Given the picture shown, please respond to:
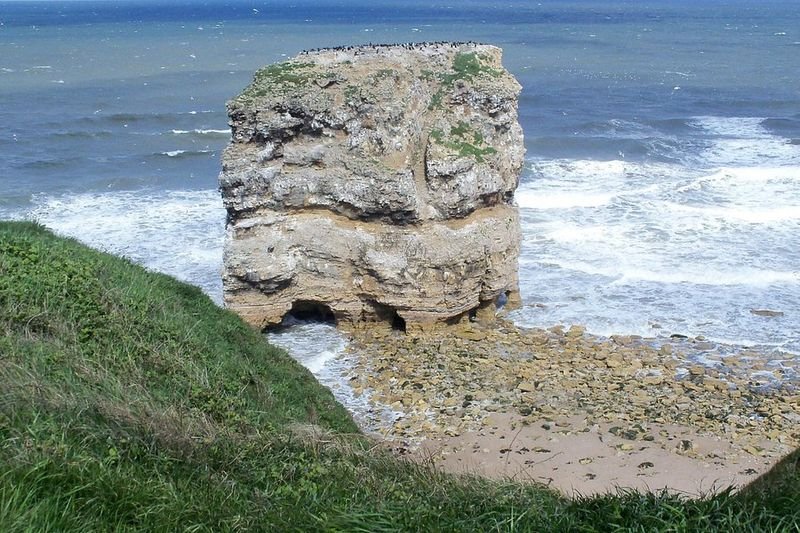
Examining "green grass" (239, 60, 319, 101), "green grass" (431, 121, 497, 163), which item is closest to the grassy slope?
"green grass" (239, 60, 319, 101)

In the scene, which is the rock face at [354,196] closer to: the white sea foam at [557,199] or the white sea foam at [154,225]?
the white sea foam at [154,225]

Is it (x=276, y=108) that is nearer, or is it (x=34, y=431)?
(x=34, y=431)

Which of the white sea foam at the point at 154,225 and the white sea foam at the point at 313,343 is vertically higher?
the white sea foam at the point at 154,225

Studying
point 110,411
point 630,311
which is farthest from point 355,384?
point 110,411

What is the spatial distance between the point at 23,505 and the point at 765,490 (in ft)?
21.1

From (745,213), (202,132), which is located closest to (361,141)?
(745,213)

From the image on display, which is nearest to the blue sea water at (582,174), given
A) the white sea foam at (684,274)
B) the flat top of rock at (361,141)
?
the white sea foam at (684,274)

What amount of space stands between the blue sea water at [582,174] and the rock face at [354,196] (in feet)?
5.40

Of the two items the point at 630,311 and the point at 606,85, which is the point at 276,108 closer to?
the point at 630,311

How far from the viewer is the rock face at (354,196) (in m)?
19.8

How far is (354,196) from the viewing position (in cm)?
1989

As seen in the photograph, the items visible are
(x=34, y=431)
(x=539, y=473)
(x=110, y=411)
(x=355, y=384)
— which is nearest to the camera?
(x=34, y=431)

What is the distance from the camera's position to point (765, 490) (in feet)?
26.8

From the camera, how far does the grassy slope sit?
7035mm
